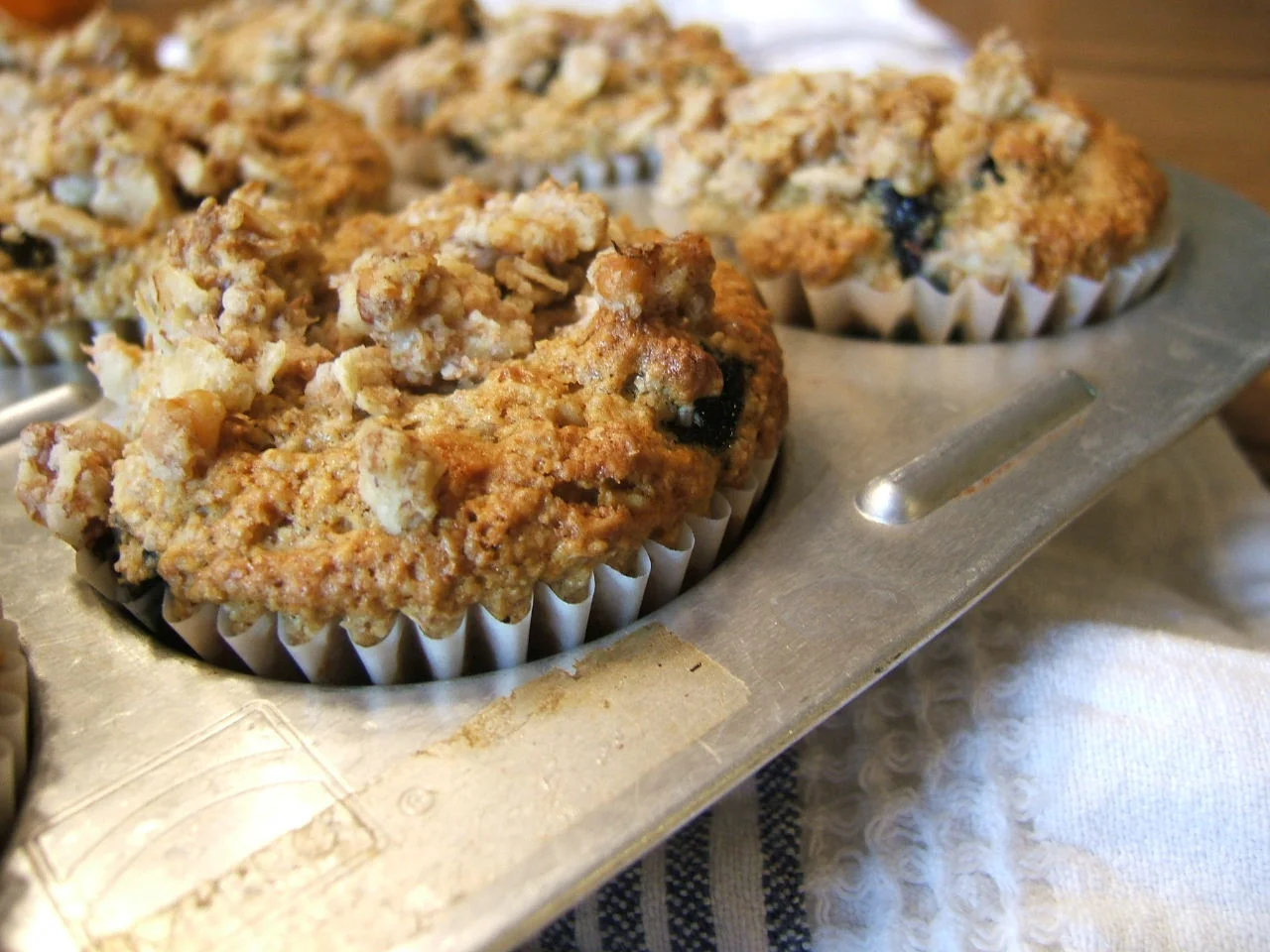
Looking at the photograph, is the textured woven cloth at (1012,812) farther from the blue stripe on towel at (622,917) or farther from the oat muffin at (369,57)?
the oat muffin at (369,57)

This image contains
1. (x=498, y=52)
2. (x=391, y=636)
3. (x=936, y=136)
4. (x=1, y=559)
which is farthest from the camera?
(x=498, y=52)

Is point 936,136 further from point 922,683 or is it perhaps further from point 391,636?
point 391,636

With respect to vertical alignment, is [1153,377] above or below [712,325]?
below

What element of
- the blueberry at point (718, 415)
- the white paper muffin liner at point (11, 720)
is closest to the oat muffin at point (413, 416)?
the blueberry at point (718, 415)

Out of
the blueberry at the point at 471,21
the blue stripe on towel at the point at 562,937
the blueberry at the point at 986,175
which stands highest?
the blueberry at the point at 471,21

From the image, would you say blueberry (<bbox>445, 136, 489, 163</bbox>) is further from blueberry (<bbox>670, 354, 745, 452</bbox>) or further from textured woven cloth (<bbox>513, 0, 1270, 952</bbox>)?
textured woven cloth (<bbox>513, 0, 1270, 952</bbox>)

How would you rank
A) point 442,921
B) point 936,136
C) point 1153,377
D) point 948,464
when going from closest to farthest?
point 442,921 < point 948,464 < point 1153,377 < point 936,136

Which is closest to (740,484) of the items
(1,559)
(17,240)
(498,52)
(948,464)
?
(948,464)

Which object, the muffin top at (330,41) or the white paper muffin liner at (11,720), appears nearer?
the white paper muffin liner at (11,720)
